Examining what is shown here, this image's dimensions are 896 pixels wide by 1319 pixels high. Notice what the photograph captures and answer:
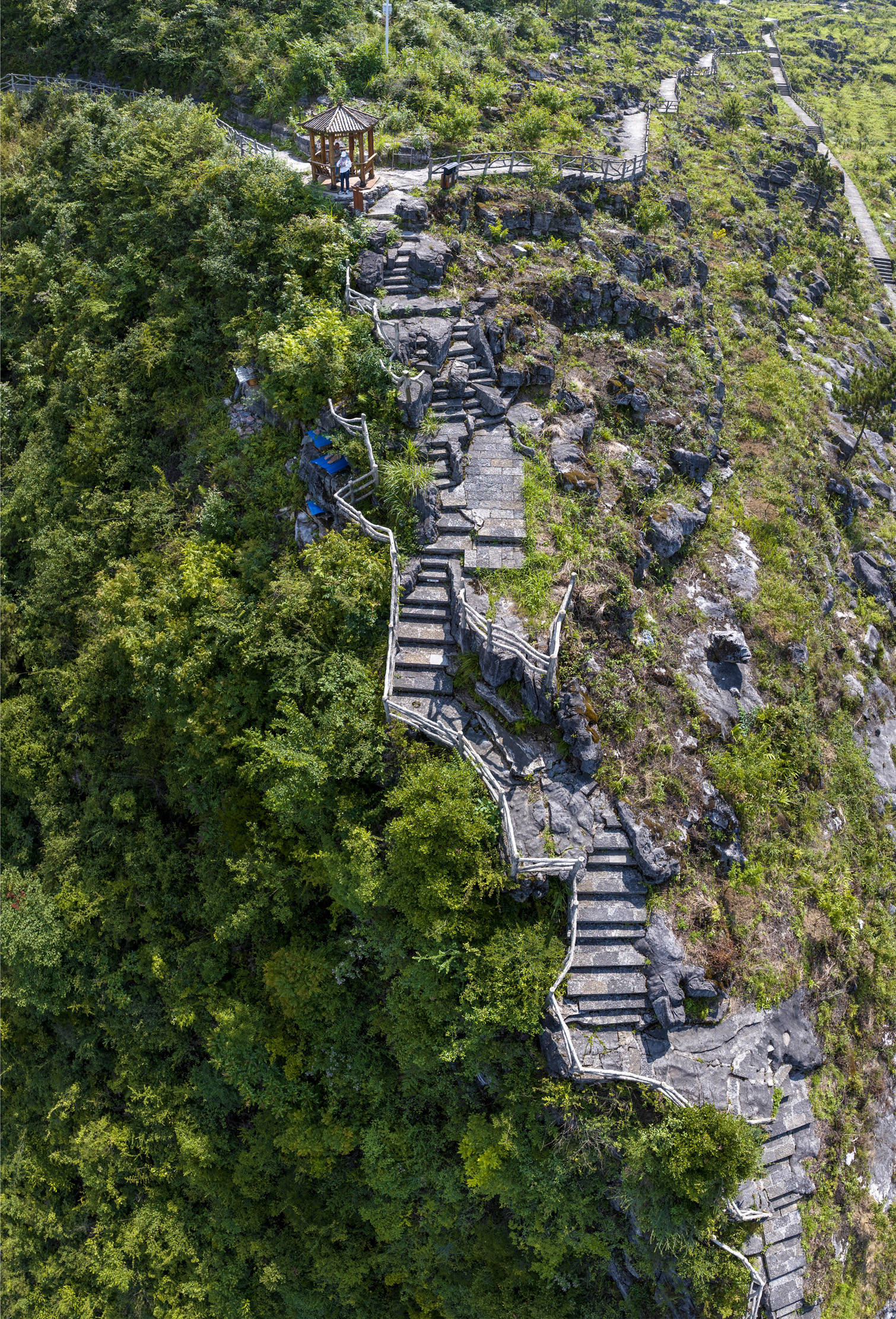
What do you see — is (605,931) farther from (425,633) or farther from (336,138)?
(336,138)

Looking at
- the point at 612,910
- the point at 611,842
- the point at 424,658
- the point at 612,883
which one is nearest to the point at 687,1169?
the point at 612,910

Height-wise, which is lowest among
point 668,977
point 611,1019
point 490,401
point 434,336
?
point 611,1019

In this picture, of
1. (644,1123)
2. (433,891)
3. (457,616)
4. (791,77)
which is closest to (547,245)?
(457,616)

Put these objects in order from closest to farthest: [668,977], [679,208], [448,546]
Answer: [668,977], [448,546], [679,208]

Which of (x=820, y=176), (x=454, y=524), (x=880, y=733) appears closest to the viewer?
(x=454, y=524)

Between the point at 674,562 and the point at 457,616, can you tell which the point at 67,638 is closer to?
the point at 457,616

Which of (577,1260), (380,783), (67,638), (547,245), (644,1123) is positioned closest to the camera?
(644,1123)

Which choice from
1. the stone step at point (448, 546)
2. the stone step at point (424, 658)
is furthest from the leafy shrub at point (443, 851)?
the stone step at point (448, 546)
